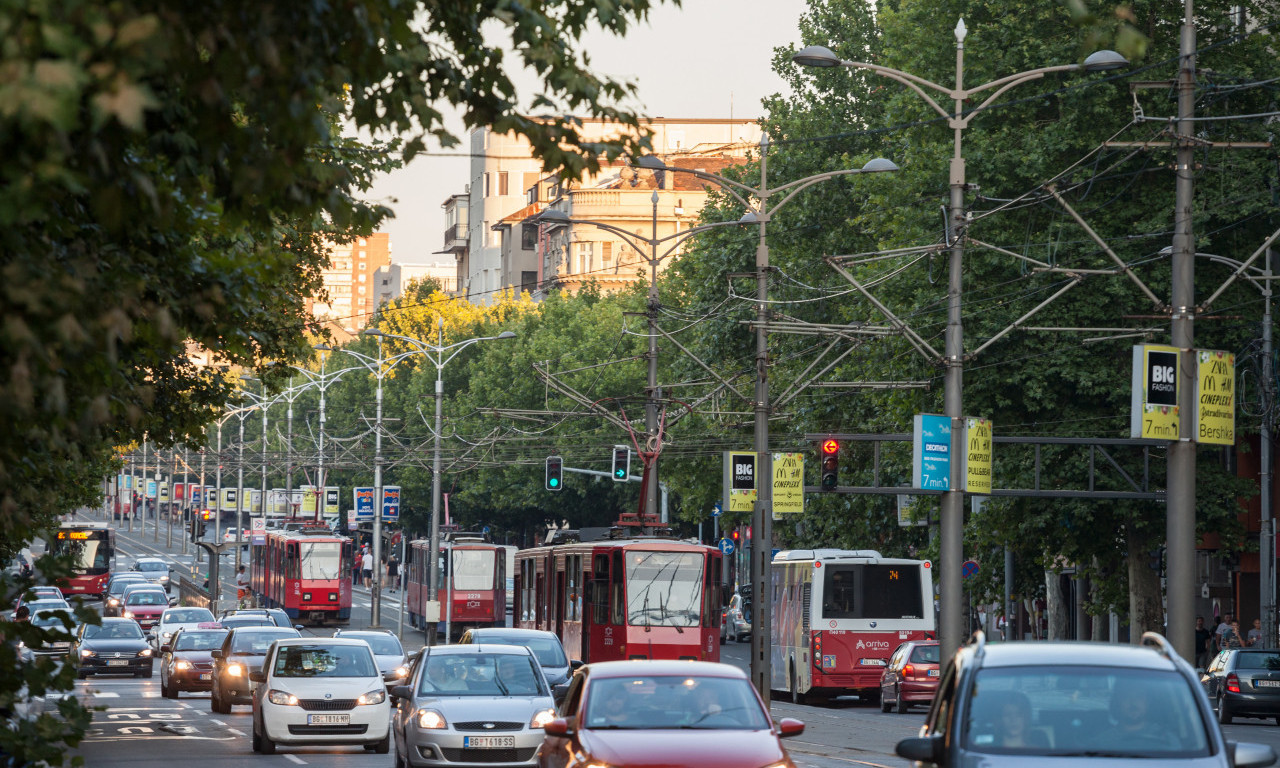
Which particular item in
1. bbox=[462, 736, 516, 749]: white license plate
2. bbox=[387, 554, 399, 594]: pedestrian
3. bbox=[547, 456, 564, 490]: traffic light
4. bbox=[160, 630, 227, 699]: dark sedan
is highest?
bbox=[547, 456, 564, 490]: traffic light

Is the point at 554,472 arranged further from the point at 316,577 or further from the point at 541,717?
the point at 541,717

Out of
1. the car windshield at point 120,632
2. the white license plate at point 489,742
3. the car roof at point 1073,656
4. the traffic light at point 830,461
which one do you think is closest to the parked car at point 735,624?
the car windshield at point 120,632

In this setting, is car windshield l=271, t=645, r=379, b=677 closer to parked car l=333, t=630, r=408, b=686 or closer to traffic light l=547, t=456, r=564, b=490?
parked car l=333, t=630, r=408, b=686

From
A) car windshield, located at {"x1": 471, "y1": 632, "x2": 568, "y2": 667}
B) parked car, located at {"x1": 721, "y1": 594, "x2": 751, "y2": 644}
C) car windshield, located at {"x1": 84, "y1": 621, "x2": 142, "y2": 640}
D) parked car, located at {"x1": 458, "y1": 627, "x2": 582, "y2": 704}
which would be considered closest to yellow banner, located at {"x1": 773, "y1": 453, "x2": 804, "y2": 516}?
parked car, located at {"x1": 458, "y1": 627, "x2": 582, "y2": 704}

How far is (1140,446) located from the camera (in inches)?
1495

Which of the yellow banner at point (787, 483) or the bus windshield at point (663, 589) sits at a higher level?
the yellow banner at point (787, 483)

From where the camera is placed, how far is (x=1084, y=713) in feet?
31.8

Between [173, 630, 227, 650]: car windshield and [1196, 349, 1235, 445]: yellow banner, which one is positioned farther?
[173, 630, 227, 650]: car windshield

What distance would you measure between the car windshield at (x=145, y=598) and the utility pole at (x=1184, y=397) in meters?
50.0

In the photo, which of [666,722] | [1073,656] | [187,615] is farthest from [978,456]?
[187,615]

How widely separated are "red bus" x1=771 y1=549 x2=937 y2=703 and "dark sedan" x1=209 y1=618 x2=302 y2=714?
1166cm

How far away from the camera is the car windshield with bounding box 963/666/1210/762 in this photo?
952 cm

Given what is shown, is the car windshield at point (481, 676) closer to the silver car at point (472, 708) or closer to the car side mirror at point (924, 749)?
the silver car at point (472, 708)

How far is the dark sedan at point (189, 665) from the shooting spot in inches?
1559
